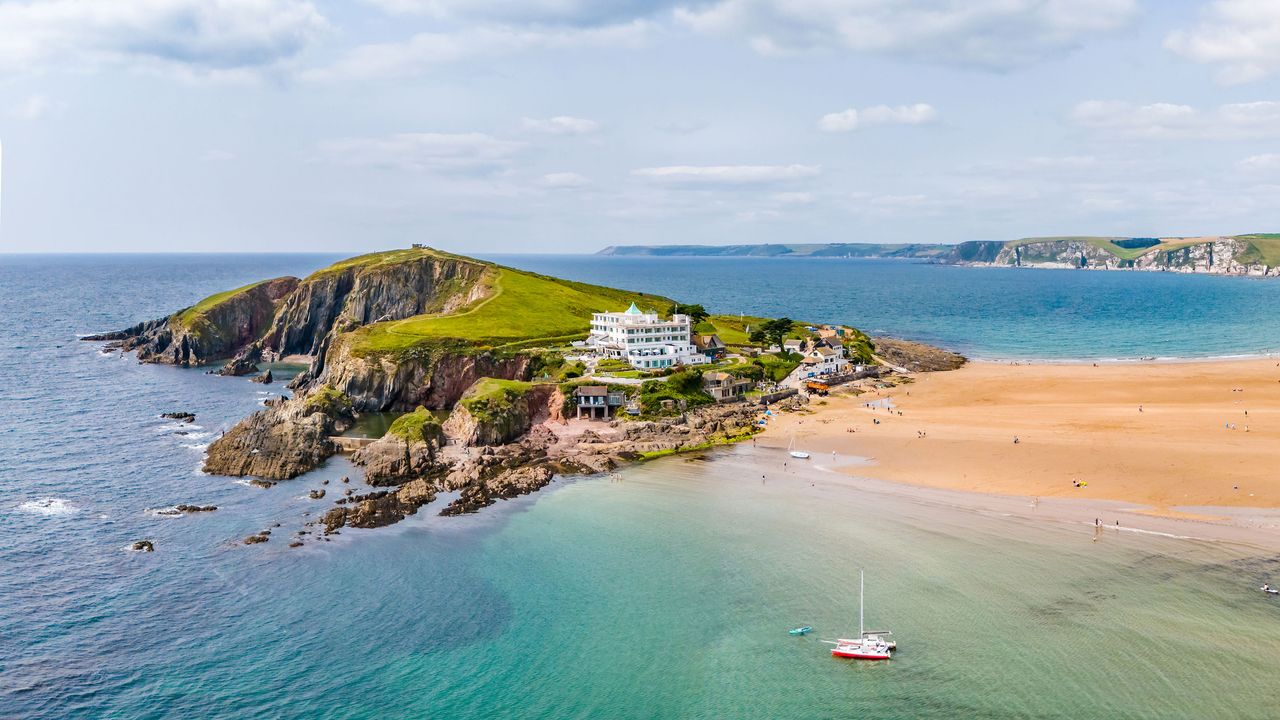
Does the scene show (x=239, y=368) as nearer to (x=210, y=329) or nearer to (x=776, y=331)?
(x=210, y=329)

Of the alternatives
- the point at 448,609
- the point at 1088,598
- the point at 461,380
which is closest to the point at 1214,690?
the point at 1088,598

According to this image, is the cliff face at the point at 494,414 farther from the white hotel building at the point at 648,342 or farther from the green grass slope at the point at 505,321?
the green grass slope at the point at 505,321

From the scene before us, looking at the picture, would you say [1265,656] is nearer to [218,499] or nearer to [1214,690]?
[1214,690]

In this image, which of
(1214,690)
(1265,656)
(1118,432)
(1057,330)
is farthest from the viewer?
(1057,330)

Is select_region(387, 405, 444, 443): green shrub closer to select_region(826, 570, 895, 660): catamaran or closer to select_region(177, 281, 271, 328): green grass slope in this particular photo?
select_region(826, 570, 895, 660): catamaran

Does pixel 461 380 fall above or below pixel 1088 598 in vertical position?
above

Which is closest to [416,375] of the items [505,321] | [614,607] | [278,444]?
[505,321]

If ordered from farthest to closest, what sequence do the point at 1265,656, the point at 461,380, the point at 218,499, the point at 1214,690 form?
the point at 461,380
the point at 218,499
the point at 1265,656
the point at 1214,690
